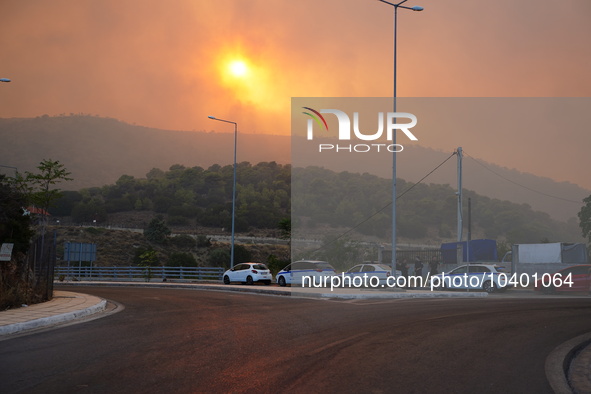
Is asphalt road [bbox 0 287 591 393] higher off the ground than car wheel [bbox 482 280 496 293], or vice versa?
car wheel [bbox 482 280 496 293]

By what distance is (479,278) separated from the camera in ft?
99.8

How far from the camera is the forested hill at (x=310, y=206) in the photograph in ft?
346

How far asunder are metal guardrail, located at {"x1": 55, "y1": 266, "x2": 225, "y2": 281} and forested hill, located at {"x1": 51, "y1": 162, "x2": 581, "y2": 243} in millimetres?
47321

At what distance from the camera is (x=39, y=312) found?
15578mm

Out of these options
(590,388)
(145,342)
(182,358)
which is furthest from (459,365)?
(145,342)

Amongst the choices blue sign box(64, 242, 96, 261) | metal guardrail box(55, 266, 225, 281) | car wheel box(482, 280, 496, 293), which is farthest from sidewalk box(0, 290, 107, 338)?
blue sign box(64, 242, 96, 261)

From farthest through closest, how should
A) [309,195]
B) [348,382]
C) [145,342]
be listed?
[309,195]
[145,342]
[348,382]

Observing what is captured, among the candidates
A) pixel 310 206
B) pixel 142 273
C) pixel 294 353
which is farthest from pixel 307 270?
pixel 310 206

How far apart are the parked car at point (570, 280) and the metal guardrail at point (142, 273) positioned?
79.3ft

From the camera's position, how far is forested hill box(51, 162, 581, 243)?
10550cm

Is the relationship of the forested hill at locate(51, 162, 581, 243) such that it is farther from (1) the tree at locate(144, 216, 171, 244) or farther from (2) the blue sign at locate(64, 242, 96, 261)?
(2) the blue sign at locate(64, 242, 96, 261)

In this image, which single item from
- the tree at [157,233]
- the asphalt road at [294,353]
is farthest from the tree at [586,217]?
the asphalt road at [294,353]

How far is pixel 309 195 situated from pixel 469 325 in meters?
112

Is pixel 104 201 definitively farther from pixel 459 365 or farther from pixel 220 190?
pixel 459 365
